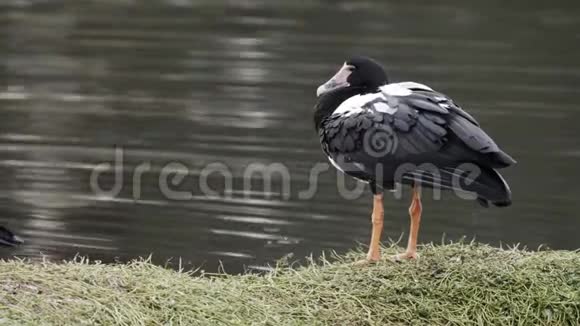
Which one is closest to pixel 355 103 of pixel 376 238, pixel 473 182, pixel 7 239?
pixel 376 238

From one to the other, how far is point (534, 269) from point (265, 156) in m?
3.84

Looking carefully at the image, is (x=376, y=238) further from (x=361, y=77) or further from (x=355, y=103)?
(x=361, y=77)

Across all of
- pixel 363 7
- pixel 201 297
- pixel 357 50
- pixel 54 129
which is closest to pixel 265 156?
pixel 54 129

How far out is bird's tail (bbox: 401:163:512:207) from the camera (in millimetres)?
4922

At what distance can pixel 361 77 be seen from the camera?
221 inches

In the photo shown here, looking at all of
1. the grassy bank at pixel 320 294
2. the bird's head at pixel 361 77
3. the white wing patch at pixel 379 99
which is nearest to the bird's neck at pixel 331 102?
the bird's head at pixel 361 77

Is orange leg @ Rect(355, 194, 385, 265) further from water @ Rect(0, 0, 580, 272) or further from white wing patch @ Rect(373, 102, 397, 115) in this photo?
water @ Rect(0, 0, 580, 272)

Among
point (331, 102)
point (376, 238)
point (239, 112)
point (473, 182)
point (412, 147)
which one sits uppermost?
point (331, 102)

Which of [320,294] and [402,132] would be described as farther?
[402,132]

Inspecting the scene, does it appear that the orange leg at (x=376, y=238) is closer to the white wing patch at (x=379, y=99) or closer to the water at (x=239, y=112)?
the white wing patch at (x=379, y=99)

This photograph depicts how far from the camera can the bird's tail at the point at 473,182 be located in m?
4.92

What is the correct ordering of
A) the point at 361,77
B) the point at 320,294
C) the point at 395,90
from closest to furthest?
the point at 320,294
the point at 395,90
the point at 361,77

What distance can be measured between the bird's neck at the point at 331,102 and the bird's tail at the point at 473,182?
715mm

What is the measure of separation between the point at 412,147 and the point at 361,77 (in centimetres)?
66
